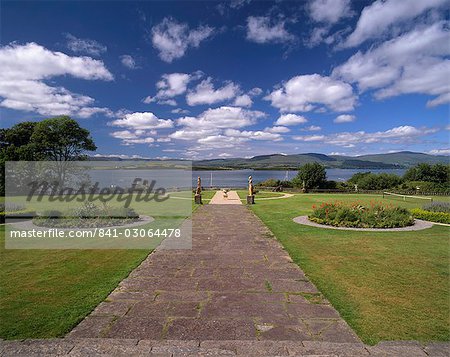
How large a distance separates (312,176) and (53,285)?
4729 centimetres

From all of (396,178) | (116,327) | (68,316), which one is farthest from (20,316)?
(396,178)

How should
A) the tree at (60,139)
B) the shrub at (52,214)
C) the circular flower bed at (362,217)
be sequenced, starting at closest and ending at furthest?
the circular flower bed at (362,217)
the shrub at (52,214)
the tree at (60,139)

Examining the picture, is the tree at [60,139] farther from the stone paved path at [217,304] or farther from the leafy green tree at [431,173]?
the leafy green tree at [431,173]

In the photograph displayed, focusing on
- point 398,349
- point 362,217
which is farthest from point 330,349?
point 362,217

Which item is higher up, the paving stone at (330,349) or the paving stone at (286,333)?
the paving stone at (330,349)

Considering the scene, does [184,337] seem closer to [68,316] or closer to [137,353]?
[137,353]

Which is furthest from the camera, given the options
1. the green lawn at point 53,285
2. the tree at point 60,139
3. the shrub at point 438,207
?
the tree at point 60,139

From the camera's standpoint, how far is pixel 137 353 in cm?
334

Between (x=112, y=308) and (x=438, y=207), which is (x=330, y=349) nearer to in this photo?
(x=112, y=308)

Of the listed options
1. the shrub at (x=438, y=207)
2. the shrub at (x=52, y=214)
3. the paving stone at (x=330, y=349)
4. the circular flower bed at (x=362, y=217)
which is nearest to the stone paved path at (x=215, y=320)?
the paving stone at (x=330, y=349)

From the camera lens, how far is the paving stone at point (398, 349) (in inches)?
131

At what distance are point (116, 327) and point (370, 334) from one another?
342 centimetres

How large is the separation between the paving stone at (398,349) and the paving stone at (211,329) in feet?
4.82

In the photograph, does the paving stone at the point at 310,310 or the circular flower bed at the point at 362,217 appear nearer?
the paving stone at the point at 310,310
